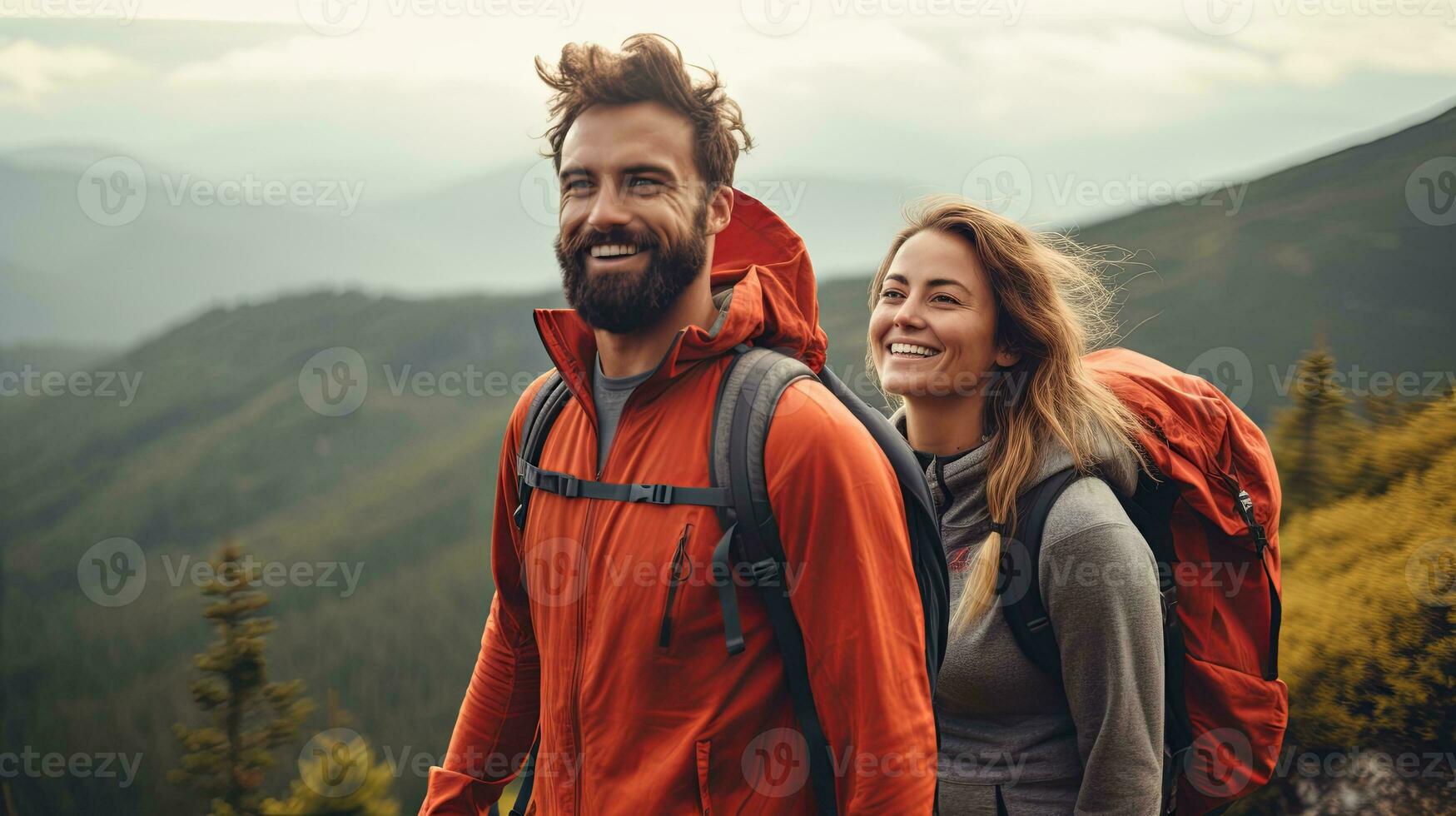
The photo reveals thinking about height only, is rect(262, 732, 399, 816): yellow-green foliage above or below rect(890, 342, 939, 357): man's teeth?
below

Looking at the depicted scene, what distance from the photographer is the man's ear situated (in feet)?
7.47

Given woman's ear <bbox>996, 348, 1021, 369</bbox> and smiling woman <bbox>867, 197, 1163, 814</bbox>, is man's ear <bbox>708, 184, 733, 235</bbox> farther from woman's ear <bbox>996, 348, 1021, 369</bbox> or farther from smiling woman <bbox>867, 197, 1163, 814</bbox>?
woman's ear <bbox>996, 348, 1021, 369</bbox>

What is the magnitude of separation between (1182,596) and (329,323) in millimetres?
12155

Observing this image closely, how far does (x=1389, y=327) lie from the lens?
930cm

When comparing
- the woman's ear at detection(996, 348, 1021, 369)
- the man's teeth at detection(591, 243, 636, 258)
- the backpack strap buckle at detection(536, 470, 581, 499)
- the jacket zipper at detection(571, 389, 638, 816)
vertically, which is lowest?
the jacket zipper at detection(571, 389, 638, 816)

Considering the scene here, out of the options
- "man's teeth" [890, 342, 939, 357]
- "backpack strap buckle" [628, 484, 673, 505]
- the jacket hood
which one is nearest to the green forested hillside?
"man's teeth" [890, 342, 939, 357]

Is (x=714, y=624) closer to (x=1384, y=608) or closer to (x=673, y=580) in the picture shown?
(x=673, y=580)

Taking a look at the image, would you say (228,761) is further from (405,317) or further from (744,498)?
(405,317)

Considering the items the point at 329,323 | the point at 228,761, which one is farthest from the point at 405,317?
the point at 228,761

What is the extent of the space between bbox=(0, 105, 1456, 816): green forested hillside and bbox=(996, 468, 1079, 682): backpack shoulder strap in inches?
141

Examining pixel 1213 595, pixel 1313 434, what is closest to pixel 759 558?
pixel 1213 595

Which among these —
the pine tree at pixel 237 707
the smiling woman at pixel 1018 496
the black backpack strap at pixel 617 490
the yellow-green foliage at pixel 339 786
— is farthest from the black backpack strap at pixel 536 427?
the pine tree at pixel 237 707

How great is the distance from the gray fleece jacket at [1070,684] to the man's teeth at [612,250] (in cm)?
128

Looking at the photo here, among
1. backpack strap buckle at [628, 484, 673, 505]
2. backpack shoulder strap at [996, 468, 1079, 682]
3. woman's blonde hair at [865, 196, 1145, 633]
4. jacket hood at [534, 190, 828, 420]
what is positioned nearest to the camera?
backpack strap buckle at [628, 484, 673, 505]
